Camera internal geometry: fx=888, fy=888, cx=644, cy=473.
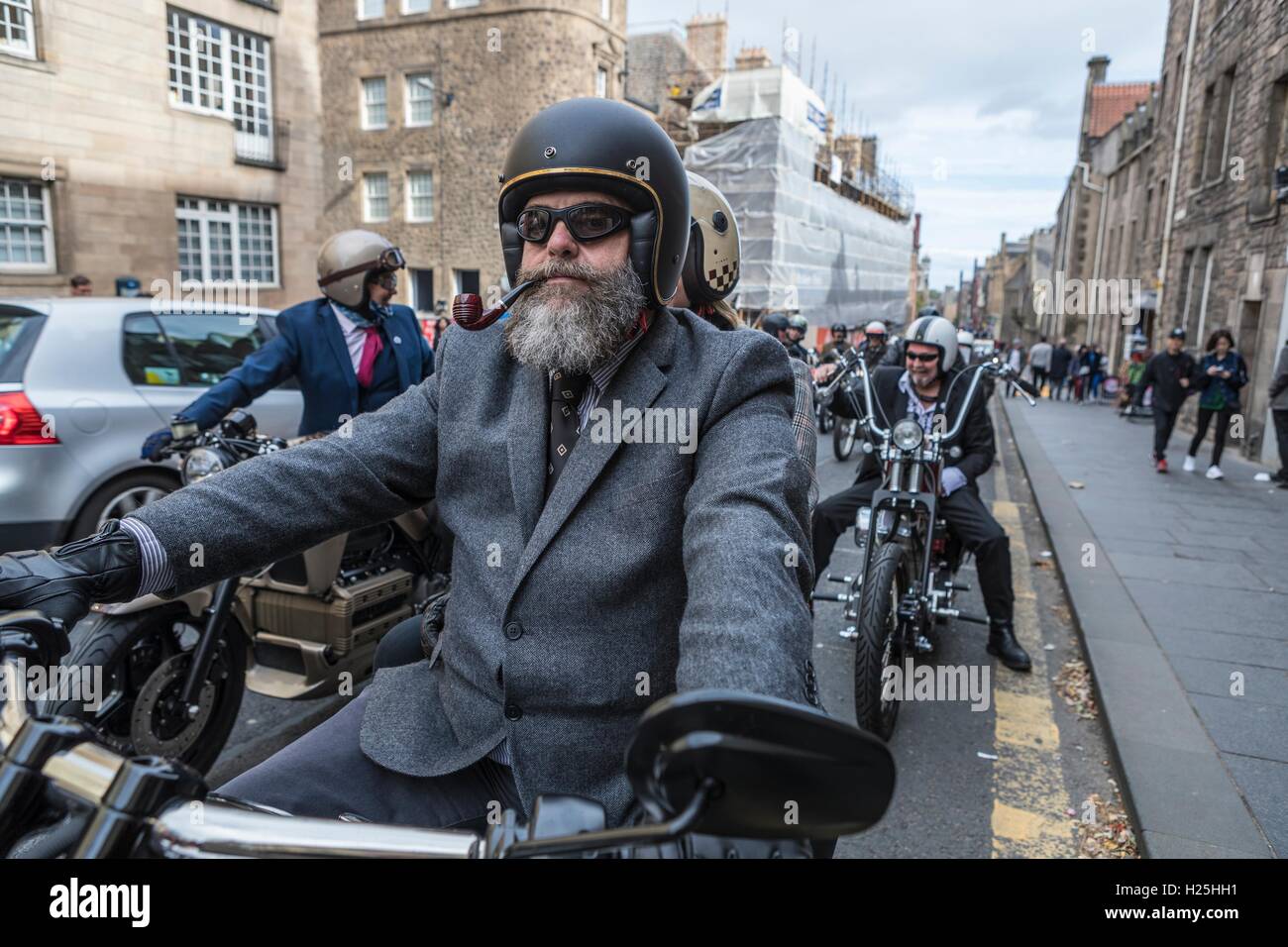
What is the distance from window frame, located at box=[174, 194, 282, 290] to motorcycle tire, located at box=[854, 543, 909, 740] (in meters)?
11.7

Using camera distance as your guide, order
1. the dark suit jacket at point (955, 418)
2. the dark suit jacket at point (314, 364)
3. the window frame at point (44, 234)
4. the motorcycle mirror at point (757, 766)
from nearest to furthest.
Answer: the motorcycle mirror at point (757, 766), the dark suit jacket at point (314, 364), the dark suit jacket at point (955, 418), the window frame at point (44, 234)

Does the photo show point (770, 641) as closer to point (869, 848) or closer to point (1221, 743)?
point (869, 848)

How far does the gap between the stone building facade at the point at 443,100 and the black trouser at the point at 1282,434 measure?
70.3 feet

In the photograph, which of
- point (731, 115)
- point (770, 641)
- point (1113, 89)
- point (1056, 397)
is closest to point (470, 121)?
point (731, 115)

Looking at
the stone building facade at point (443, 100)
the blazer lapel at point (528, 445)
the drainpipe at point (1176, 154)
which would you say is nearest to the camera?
the blazer lapel at point (528, 445)

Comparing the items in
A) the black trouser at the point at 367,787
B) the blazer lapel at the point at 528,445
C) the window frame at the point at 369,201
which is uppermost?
the window frame at the point at 369,201

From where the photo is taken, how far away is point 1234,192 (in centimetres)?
1519

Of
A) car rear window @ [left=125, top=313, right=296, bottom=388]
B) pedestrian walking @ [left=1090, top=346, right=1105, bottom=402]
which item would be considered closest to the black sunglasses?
car rear window @ [left=125, top=313, right=296, bottom=388]

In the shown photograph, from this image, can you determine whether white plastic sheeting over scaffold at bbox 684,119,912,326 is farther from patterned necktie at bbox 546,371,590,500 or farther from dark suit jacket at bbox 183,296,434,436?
patterned necktie at bbox 546,371,590,500

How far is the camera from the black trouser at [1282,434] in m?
10.8

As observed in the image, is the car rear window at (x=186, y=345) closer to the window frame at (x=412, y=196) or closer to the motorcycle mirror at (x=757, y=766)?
the motorcycle mirror at (x=757, y=766)

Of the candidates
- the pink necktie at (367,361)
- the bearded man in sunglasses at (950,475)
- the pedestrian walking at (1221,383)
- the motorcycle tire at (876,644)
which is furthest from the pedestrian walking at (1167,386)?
the pink necktie at (367,361)

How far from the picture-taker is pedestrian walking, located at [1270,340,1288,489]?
35.6 feet
